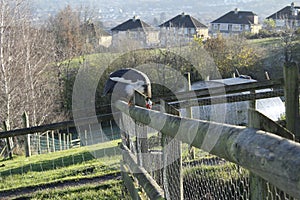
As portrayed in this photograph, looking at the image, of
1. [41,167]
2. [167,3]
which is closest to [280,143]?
[41,167]

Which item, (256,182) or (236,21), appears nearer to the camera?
(256,182)

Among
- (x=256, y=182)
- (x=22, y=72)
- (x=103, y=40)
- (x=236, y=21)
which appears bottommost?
(x=22, y=72)

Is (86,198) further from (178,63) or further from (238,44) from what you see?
(238,44)

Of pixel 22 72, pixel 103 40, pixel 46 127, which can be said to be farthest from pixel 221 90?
pixel 103 40

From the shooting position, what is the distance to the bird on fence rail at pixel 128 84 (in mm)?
4113

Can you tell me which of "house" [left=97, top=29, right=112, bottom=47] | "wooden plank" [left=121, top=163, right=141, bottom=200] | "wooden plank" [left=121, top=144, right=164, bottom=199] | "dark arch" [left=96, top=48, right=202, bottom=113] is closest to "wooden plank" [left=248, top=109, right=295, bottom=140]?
"wooden plank" [left=121, top=144, right=164, bottom=199]

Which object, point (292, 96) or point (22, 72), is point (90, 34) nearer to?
point (22, 72)

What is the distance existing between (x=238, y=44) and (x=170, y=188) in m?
22.7

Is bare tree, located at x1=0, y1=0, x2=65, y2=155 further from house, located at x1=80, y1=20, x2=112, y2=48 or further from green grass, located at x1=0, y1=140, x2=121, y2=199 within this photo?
house, located at x1=80, y1=20, x2=112, y2=48

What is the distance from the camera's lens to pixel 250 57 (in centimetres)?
2341

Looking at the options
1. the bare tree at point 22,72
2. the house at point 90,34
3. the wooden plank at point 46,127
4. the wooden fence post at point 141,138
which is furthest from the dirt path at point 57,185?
the house at point 90,34

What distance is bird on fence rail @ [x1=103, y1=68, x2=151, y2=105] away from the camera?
13.5 ft

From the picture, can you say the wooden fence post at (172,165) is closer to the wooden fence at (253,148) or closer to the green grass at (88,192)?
the wooden fence at (253,148)

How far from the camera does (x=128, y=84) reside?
4168mm
